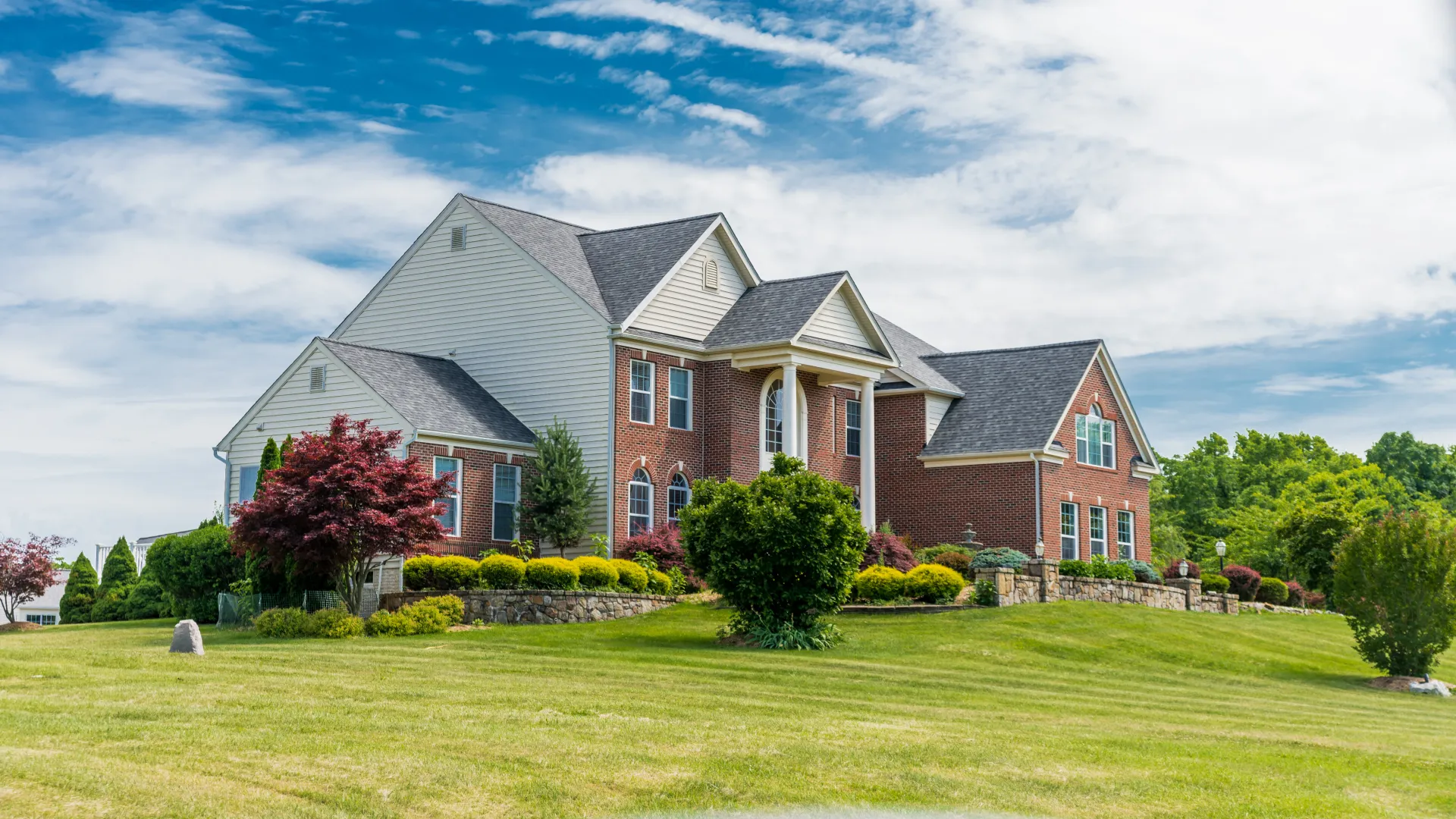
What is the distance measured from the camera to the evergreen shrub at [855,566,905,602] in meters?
31.7

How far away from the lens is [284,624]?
2725cm

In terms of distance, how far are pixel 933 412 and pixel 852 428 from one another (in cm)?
328

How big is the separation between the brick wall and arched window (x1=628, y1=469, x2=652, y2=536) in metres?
3.13

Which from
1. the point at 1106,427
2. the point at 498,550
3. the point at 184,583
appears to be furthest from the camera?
the point at 1106,427

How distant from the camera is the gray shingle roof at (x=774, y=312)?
37.6m

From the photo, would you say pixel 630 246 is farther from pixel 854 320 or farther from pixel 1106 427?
pixel 1106 427

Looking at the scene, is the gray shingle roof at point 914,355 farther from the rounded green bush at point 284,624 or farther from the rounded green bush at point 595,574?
the rounded green bush at point 284,624

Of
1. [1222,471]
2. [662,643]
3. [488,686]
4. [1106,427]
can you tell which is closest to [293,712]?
[488,686]

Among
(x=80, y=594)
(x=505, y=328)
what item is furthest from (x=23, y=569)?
(x=505, y=328)

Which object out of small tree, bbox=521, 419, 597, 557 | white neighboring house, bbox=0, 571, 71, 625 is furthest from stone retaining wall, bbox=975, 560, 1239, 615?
white neighboring house, bbox=0, 571, 71, 625

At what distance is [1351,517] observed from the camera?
2078 inches

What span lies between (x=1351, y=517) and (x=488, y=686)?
4256 centimetres

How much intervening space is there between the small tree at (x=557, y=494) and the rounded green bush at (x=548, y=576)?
441 centimetres

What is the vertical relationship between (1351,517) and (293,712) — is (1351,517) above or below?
above
